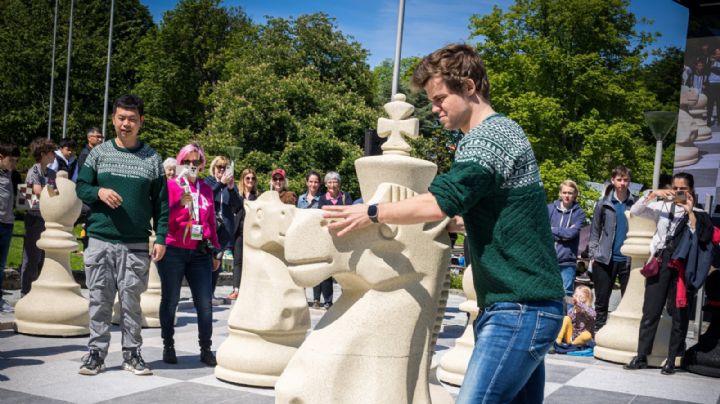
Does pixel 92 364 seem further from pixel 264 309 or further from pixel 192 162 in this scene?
pixel 192 162

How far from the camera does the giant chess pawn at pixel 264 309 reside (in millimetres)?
5742

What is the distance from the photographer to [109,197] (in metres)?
5.52

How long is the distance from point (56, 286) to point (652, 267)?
6.03 metres

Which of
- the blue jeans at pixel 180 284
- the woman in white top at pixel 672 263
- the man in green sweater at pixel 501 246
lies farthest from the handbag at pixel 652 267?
the man in green sweater at pixel 501 246

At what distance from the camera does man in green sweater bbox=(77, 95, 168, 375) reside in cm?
567

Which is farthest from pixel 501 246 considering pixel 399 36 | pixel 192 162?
pixel 399 36

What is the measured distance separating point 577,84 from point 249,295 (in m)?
25.8

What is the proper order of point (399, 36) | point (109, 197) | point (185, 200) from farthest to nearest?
point (399, 36) → point (185, 200) → point (109, 197)

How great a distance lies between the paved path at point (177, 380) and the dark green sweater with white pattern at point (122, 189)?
110 centimetres

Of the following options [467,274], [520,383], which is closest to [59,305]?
[467,274]

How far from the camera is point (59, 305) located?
7.26m

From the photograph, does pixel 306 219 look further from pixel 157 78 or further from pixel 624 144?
pixel 157 78

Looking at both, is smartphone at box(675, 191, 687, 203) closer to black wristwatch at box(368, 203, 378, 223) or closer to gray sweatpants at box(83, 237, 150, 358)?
gray sweatpants at box(83, 237, 150, 358)

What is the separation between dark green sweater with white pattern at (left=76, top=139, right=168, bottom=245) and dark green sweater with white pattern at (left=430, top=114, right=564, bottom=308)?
3.76 metres
